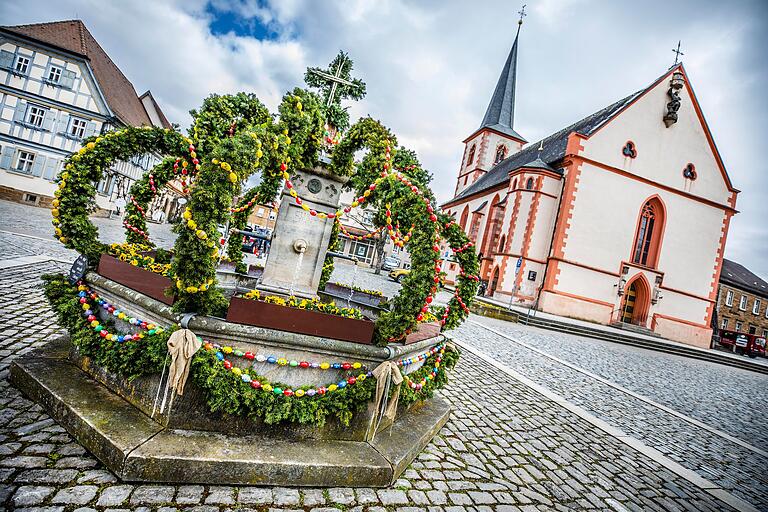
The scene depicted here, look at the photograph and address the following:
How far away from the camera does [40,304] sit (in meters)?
5.65

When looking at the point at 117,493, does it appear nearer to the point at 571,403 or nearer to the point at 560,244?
the point at 571,403

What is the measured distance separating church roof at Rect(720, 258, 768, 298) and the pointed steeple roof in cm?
3059

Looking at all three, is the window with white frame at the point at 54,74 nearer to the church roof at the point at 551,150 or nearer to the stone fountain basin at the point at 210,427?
the stone fountain basin at the point at 210,427

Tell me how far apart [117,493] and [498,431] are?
3.95m

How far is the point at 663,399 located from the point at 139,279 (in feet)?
33.7

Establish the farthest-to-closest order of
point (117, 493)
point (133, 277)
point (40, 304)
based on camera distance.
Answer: point (40, 304)
point (133, 277)
point (117, 493)

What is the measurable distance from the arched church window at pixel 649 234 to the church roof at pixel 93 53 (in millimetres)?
32327

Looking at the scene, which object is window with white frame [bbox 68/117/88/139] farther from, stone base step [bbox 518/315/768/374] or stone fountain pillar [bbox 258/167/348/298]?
stone base step [bbox 518/315/768/374]

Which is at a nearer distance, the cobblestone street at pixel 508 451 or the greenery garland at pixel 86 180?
the cobblestone street at pixel 508 451

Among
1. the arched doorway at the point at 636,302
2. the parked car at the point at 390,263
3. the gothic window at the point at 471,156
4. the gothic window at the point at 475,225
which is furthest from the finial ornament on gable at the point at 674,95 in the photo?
the parked car at the point at 390,263

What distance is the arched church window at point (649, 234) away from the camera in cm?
Result: 2367

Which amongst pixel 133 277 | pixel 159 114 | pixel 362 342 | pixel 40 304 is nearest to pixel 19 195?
pixel 159 114

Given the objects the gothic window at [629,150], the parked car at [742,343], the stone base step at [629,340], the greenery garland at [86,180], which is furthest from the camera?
the parked car at [742,343]

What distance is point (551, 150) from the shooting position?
28.0m
